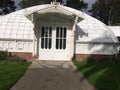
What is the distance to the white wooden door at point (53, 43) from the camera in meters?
20.3

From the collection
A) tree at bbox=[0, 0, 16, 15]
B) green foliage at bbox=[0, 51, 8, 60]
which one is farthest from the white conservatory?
tree at bbox=[0, 0, 16, 15]

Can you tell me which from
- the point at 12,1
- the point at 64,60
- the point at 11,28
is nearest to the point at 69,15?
the point at 64,60

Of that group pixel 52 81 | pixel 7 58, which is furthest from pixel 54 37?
pixel 52 81

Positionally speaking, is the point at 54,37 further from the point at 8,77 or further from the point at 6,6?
the point at 6,6

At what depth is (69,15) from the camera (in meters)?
19.2

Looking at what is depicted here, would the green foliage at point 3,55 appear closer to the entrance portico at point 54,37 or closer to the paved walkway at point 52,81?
the entrance portico at point 54,37

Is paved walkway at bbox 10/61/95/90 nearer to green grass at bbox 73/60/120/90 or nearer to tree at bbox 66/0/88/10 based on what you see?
green grass at bbox 73/60/120/90

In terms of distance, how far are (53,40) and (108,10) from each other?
4772cm

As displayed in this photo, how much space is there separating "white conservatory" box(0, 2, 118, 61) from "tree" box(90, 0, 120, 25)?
42624mm

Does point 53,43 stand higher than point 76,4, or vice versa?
point 76,4

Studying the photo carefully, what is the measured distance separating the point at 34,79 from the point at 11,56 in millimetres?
8981

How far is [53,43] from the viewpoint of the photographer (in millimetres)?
20281

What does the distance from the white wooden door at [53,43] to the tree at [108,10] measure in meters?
43.9

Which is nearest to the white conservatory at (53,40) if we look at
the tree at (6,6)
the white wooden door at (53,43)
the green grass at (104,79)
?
the white wooden door at (53,43)
